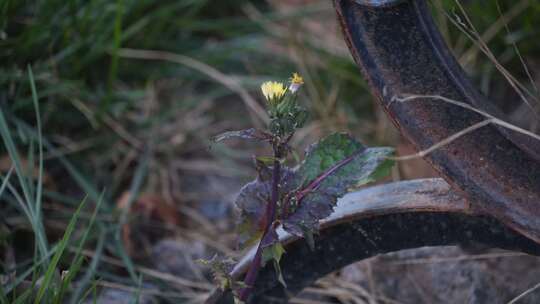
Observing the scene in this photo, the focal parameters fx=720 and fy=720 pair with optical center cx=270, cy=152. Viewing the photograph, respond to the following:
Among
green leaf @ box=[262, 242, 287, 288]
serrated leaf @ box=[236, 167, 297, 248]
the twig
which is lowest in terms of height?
green leaf @ box=[262, 242, 287, 288]

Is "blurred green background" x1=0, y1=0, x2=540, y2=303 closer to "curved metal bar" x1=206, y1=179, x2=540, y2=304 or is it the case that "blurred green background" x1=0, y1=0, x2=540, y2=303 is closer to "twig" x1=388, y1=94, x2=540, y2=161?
"curved metal bar" x1=206, y1=179, x2=540, y2=304

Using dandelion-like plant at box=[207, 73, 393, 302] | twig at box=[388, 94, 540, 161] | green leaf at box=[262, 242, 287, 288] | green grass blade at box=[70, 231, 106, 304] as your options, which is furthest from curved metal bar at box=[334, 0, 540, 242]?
green grass blade at box=[70, 231, 106, 304]

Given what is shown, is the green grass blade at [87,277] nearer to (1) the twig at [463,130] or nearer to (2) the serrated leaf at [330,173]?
(2) the serrated leaf at [330,173]

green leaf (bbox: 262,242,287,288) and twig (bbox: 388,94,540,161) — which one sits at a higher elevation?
twig (bbox: 388,94,540,161)

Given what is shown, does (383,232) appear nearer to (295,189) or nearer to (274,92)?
(295,189)

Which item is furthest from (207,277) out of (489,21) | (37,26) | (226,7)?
(226,7)

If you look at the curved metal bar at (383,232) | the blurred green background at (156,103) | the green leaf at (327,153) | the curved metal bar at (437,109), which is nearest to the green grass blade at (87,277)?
the blurred green background at (156,103)
